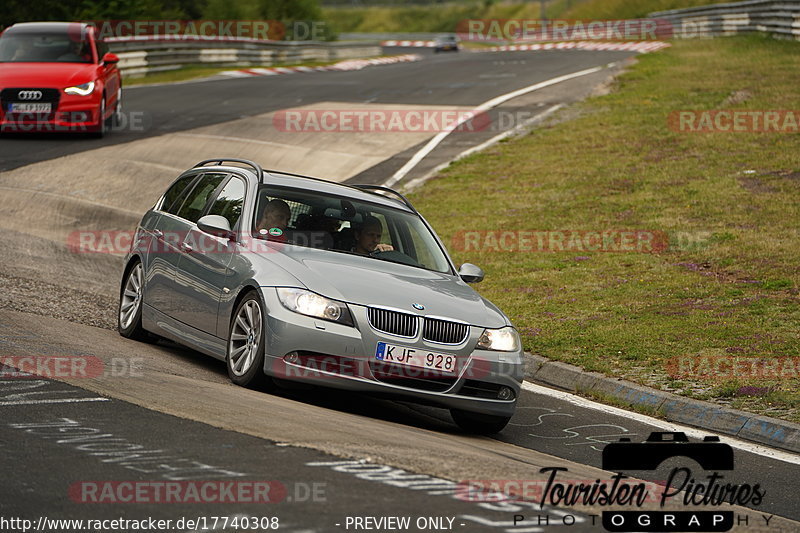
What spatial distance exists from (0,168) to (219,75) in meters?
20.3

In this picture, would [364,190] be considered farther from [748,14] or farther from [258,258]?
[748,14]

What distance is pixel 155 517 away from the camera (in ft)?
16.7

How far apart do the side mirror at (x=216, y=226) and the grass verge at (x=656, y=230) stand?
11.8 ft

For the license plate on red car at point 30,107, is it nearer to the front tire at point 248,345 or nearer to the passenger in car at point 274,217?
the passenger in car at point 274,217

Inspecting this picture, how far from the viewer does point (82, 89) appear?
21.6 metres

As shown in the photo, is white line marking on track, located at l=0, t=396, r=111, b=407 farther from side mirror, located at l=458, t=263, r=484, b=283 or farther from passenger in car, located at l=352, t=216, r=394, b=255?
side mirror, located at l=458, t=263, r=484, b=283

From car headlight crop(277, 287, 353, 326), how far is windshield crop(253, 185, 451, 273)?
43.3 inches

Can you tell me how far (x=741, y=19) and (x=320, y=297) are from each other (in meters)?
40.8

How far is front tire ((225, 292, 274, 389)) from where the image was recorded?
8234 millimetres

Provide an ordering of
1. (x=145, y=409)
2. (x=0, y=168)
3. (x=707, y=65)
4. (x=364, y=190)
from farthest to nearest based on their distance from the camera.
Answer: (x=707, y=65) → (x=0, y=168) → (x=364, y=190) → (x=145, y=409)

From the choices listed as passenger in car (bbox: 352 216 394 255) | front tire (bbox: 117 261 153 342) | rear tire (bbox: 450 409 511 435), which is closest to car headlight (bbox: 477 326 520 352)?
rear tire (bbox: 450 409 511 435)

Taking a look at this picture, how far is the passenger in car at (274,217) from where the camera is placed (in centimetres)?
929

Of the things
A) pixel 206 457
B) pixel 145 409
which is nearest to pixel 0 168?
pixel 145 409

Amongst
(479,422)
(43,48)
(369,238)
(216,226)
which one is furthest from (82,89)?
(479,422)
